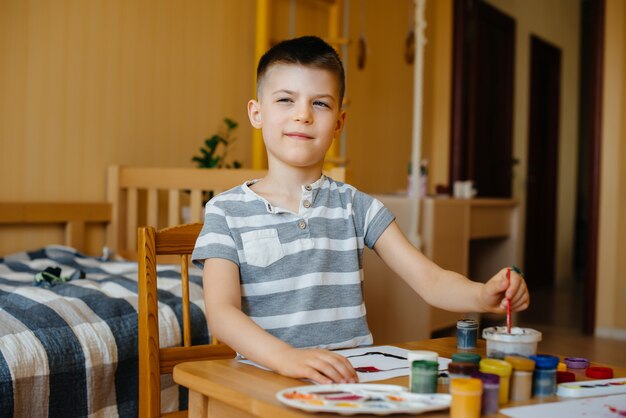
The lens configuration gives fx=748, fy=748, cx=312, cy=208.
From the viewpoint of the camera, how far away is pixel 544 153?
247 inches

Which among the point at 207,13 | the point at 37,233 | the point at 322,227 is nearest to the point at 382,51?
the point at 207,13

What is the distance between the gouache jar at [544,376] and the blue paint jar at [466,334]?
0.76 feet

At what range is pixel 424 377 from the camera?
0.71 meters

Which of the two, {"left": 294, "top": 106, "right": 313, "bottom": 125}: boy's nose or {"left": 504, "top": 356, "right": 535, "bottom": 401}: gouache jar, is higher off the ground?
{"left": 294, "top": 106, "right": 313, "bottom": 125}: boy's nose

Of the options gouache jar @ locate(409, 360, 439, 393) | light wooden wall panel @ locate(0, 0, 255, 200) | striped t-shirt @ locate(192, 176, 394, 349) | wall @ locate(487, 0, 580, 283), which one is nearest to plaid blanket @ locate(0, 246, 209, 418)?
striped t-shirt @ locate(192, 176, 394, 349)

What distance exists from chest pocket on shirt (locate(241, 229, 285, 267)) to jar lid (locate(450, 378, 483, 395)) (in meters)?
0.45

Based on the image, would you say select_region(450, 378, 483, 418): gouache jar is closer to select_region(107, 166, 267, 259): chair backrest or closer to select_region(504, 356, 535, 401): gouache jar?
select_region(504, 356, 535, 401): gouache jar

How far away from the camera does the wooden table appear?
2.22 feet

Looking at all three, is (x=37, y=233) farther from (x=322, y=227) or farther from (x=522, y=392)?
(x=522, y=392)

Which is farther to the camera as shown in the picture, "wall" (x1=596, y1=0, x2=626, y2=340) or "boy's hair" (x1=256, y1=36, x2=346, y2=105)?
"wall" (x1=596, y1=0, x2=626, y2=340)

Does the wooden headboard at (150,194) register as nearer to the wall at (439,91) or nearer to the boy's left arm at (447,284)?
the boy's left arm at (447,284)

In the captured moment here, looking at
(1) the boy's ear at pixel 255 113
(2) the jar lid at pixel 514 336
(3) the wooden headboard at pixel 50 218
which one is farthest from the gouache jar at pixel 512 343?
(3) the wooden headboard at pixel 50 218

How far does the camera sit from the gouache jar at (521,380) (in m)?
0.73

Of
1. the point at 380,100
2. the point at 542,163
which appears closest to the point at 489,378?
the point at 380,100
